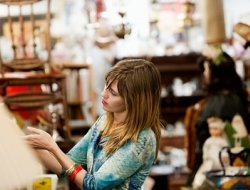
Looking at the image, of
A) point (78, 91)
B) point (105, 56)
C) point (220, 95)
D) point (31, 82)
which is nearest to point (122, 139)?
point (31, 82)

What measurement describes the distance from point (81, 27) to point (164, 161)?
2.88 m

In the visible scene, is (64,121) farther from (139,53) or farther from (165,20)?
(165,20)

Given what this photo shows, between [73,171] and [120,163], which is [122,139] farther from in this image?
[73,171]

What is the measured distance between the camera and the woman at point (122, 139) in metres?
2.20

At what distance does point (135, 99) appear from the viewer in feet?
7.43

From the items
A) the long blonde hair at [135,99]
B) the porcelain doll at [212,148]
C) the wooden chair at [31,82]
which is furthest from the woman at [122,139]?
the porcelain doll at [212,148]

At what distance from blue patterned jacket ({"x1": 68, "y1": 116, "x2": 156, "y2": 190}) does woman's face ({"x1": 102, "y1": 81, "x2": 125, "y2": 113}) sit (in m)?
0.11

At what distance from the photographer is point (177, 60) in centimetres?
941

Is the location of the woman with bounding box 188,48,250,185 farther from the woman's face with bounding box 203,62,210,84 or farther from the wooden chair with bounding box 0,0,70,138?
the wooden chair with bounding box 0,0,70,138

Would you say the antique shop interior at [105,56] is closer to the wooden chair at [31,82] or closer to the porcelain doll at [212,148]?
the wooden chair at [31,82]

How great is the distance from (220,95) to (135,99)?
312cm

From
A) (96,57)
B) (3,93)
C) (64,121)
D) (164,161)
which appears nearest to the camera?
(3,93)

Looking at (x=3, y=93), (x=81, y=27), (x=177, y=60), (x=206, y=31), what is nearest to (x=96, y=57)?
(x=81, y=27)

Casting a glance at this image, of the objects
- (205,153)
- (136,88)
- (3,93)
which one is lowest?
(205,153)
